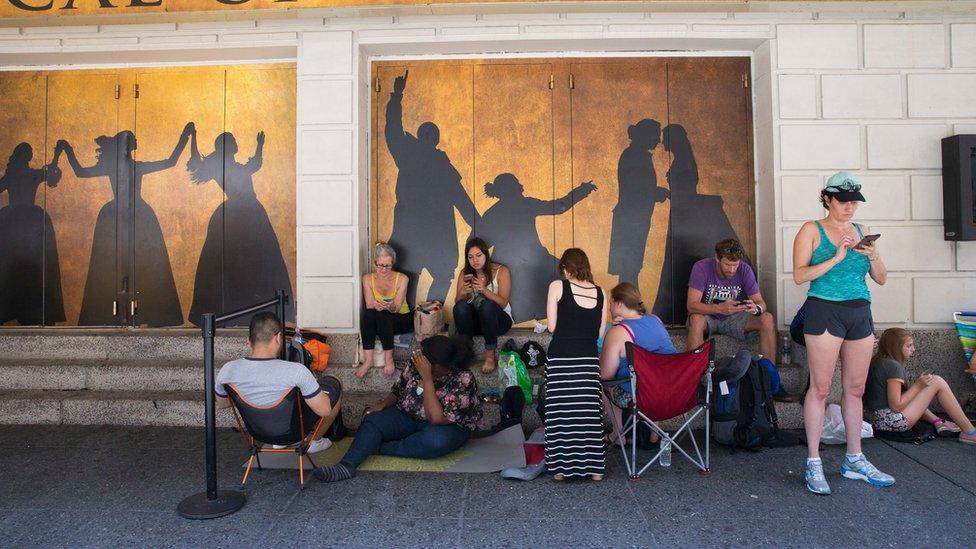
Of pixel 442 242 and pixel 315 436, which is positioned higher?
pixel 442 242

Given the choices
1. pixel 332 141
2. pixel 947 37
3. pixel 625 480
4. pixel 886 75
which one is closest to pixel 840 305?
pixel 625 480

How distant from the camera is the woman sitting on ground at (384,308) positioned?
581 centimetres

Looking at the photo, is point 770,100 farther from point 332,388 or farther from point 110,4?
point 110,4

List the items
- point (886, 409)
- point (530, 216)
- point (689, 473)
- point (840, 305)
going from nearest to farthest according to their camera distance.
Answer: point (840, 305) → point (689, 473) → point (886, 409) → point (530, 216)

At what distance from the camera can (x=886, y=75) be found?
6043 millimetres

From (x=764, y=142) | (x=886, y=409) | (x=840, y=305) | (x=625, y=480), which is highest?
(x=764, y=142)

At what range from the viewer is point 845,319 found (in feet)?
13.1

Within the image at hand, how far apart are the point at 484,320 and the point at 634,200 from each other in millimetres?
2212

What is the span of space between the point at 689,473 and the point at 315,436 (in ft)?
8.42

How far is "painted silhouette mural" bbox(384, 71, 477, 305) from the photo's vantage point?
6738 mm

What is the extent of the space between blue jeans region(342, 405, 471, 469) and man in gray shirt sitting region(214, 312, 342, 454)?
60 centimetres

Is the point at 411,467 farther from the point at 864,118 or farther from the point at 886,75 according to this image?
the point at 886,75

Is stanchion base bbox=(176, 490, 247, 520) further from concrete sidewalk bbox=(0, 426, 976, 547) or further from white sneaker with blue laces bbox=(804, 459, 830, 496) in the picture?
white sneaker with blue laces bbox=(804, 459, 830, 496)

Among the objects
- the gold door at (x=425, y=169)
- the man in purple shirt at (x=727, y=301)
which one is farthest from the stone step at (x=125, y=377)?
the gold door at (x=425, y=169)
